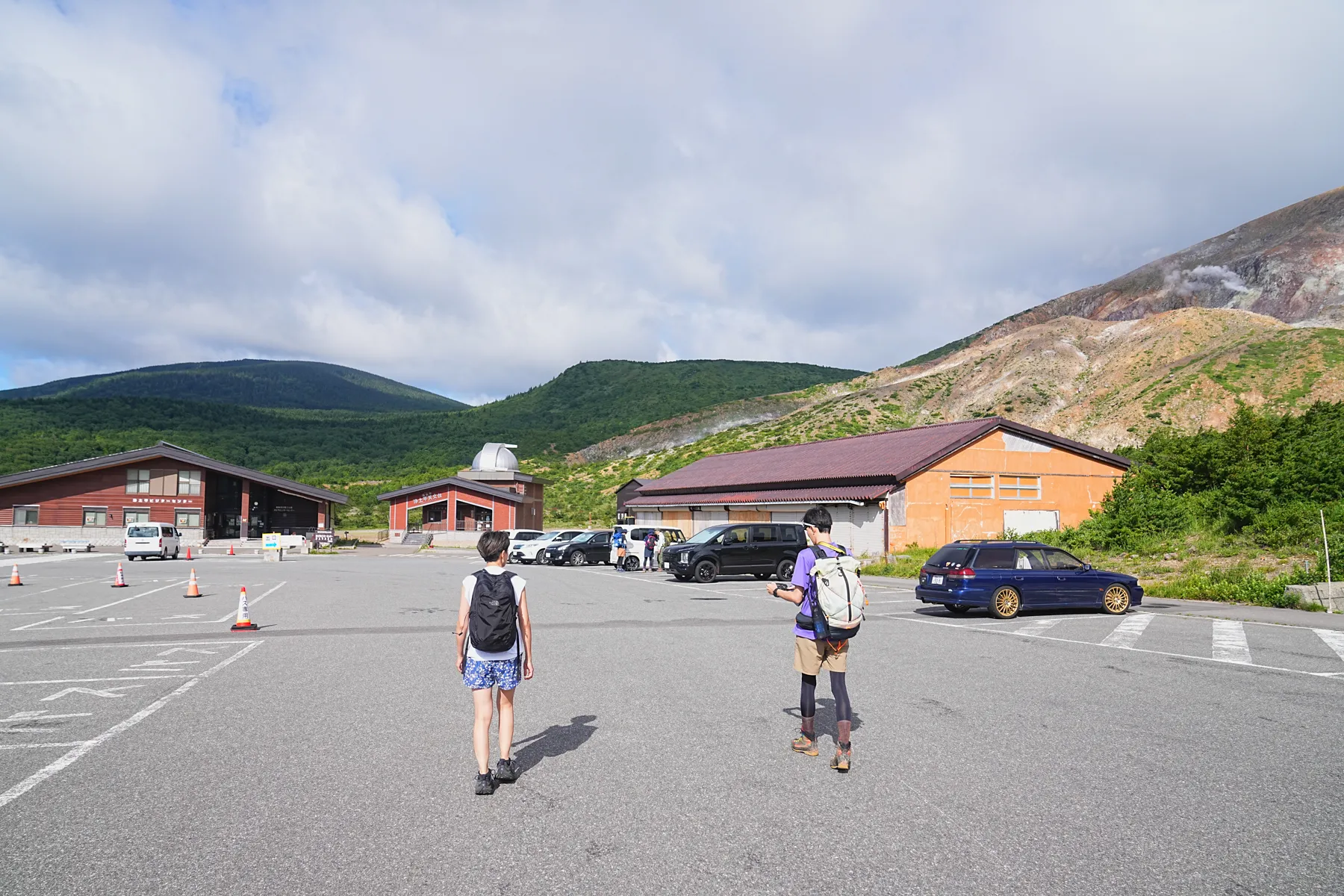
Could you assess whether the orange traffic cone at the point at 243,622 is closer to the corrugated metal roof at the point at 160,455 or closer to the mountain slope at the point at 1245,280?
the corrugated metal roof at the point at 160,455

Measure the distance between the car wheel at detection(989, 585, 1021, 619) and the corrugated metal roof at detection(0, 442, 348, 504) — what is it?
5220 centimetres

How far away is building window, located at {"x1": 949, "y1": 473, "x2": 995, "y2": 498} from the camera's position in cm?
3606

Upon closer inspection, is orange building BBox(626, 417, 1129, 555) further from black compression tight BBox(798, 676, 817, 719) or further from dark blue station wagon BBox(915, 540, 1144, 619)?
black compression tight BBox(798, 676, 817, 719)

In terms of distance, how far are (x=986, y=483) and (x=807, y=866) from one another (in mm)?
34846

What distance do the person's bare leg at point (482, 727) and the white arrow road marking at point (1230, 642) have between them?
1017cm

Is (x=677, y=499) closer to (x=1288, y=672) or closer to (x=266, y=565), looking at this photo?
(x=266, y=565)

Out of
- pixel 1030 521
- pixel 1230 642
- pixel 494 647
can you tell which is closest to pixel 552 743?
pixel 494 647

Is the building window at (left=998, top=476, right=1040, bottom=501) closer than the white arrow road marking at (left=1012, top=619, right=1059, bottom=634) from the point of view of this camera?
No

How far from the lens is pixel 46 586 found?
940 inches

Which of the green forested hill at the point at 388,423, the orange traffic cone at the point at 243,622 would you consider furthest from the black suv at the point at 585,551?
the green forested hill at the point at 388,423

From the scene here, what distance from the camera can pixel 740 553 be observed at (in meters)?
27.3

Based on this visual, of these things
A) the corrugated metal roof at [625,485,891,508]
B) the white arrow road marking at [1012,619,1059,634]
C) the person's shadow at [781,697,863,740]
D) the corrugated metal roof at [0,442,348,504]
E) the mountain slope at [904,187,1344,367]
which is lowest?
the white arrow road marking at [1012,619,1059,634]

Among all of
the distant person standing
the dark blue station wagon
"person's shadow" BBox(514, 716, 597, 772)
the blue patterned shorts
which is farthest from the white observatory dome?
the blue patterned shorts

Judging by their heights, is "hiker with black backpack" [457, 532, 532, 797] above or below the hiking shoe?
above
